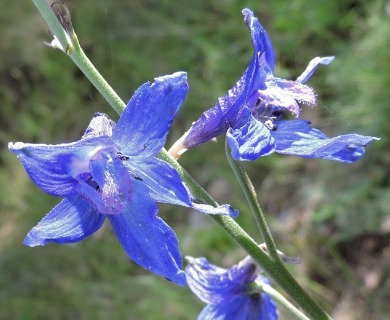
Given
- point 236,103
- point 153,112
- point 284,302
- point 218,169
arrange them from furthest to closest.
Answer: point 218,169 → point 284,302 → point 236,103 → point 153,112

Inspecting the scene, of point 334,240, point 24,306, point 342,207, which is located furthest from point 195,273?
point 24,306

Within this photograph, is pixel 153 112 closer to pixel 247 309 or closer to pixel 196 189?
pixel 196 189

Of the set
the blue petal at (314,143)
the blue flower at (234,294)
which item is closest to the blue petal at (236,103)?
the blue petal at (314,143)

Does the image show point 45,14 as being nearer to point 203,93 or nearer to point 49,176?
point 49,176

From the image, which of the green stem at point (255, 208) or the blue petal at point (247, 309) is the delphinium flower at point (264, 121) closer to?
the green stem at point (255, 208)

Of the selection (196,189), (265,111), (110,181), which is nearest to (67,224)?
(110,181)

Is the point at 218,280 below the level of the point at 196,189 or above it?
below
